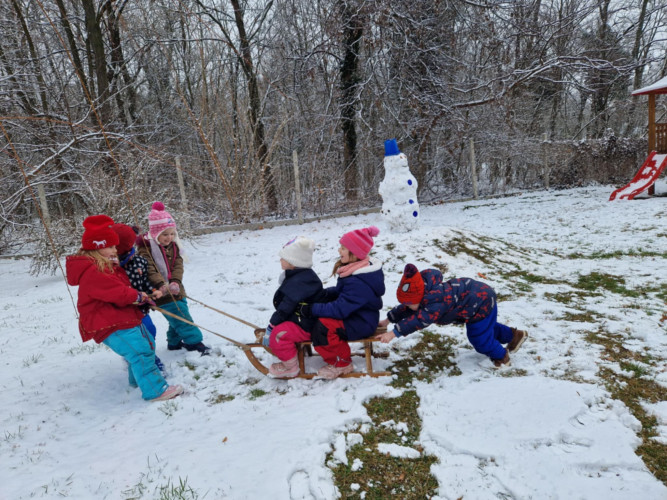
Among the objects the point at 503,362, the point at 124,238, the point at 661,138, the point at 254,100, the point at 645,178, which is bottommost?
the point at 503,362

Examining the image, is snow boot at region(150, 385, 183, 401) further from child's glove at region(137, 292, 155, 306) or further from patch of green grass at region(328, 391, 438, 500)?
patch of green grass at region(328, 391, 438, 500)

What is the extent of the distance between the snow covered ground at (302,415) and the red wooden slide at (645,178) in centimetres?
732

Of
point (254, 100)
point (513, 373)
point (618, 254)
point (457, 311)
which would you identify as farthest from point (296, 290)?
point (254, 100)

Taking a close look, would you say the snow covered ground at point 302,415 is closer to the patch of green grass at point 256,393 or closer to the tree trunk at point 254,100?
the patch of green grass at point 256,393

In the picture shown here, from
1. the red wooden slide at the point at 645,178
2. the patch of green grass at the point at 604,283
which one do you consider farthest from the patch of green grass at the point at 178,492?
the red wooden slide at the point at 645,178

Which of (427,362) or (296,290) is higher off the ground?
(296,290)

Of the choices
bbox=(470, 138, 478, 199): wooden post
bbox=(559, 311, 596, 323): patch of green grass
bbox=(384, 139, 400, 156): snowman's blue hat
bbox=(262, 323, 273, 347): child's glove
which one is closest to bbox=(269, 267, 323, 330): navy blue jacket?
bbox=(262, 323, 273, 347): child's glove

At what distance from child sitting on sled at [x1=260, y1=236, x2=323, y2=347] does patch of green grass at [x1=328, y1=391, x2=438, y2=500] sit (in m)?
1.06

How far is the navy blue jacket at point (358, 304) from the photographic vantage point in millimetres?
3275

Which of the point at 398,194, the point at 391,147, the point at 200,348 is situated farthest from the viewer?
the point at 391,147

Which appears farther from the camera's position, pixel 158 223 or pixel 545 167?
pixel 545 167

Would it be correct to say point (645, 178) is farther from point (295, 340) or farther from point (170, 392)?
point (170, 392)

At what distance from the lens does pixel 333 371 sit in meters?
3.50

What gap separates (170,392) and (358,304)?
180 centimetres
